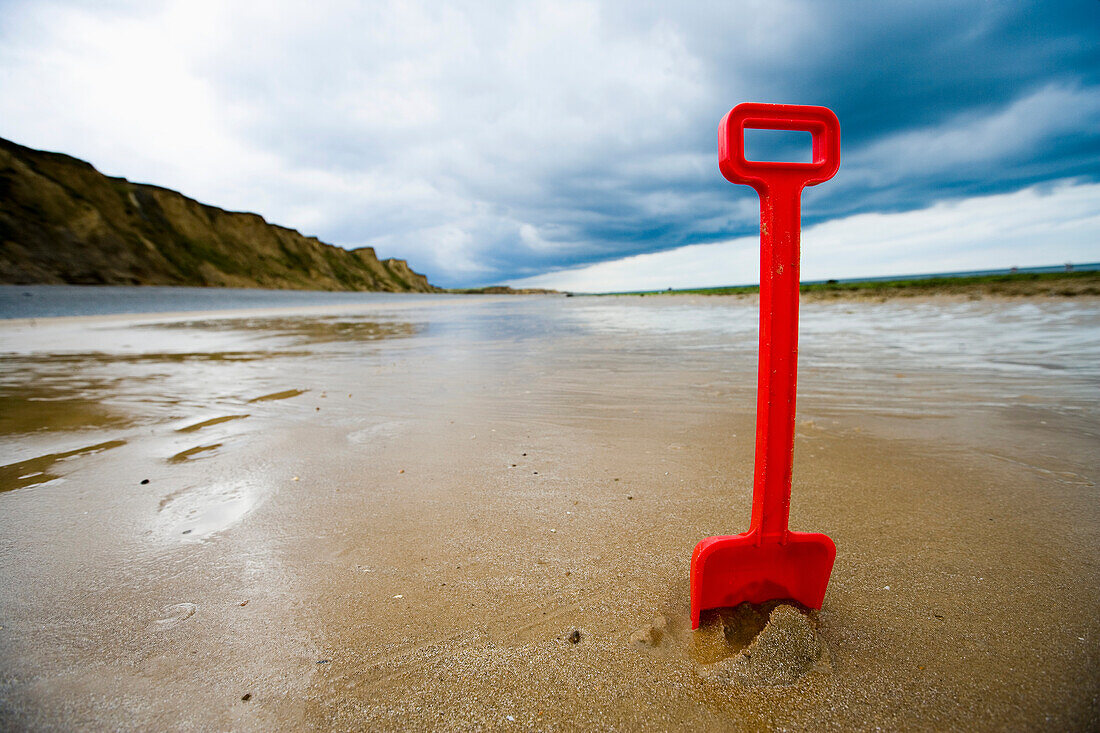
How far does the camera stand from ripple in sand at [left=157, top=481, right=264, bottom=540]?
203 centimetres

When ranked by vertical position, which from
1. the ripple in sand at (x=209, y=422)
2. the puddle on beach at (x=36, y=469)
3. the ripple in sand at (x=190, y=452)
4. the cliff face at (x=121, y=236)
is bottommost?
the ripple in sand at (x=190, y=452)

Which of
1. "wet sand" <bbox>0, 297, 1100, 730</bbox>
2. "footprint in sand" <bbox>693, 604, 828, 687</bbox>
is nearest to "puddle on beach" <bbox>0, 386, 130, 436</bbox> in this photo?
"wet sand" <bbox>0, 297, 1100, 730</bbox>

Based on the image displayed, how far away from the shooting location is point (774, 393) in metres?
1.31

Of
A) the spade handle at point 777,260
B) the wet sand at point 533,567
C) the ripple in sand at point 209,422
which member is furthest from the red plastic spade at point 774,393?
the ripple in sand at point 209,422

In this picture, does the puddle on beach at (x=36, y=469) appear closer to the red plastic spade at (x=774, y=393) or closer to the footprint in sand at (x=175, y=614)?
the footprint in sand at (x=175, y=614)

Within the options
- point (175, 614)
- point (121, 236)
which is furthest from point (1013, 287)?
point (121, 236)

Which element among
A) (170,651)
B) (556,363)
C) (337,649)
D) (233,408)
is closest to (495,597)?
(337,649)

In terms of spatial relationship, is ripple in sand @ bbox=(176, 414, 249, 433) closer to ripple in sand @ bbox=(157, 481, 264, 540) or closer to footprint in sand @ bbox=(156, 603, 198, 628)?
ripple in sand @ bbox=(157, 481, 264, 540)

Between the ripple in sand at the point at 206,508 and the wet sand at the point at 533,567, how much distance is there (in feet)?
0.05

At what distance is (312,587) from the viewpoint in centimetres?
159

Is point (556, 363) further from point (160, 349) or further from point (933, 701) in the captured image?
point (160, 349)

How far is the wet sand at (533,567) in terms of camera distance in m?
1.13

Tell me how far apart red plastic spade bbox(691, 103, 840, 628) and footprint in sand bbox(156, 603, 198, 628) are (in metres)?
1.60

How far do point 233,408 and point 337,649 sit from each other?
380cm
